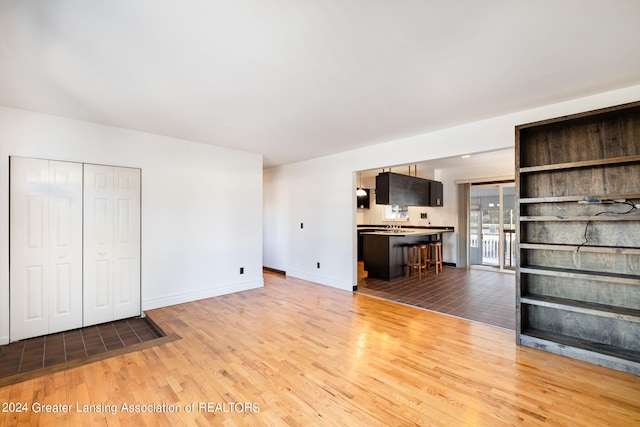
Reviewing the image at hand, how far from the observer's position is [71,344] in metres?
3.12

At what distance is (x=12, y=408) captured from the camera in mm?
2014

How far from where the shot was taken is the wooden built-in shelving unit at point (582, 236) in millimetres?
2627

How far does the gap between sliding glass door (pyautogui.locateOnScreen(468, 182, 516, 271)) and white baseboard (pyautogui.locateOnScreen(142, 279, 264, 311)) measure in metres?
5.66

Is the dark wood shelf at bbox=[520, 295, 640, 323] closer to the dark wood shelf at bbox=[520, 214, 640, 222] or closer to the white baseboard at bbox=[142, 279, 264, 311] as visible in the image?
the dark wood shelf at bbox=[520, 214, 640, 222]

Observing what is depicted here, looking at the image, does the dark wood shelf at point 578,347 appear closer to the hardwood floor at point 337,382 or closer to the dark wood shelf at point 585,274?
the hardwood floor at point 337,382

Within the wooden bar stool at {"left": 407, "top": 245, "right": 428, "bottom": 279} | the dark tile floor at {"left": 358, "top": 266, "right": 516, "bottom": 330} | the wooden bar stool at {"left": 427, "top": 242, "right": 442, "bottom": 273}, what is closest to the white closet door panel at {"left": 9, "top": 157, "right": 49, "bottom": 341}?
the dark tile floor at {"left": 358, "top": 266, "right": 516, "bottom": 330}

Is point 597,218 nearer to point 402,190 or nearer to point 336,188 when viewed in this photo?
point 336,188

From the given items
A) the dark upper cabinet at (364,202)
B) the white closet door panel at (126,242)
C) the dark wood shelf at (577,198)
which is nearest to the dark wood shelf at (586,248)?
the dark wood shelf at (577,198)

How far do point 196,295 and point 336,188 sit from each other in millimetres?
3065

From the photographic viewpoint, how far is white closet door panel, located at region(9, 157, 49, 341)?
315 centimetres

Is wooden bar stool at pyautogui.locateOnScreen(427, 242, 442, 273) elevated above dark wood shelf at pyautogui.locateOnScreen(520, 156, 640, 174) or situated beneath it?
situated beneath

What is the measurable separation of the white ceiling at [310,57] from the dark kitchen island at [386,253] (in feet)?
10.0

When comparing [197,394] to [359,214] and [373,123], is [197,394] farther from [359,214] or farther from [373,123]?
[359,214]

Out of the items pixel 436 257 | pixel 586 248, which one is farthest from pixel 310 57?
pixel 436 257
